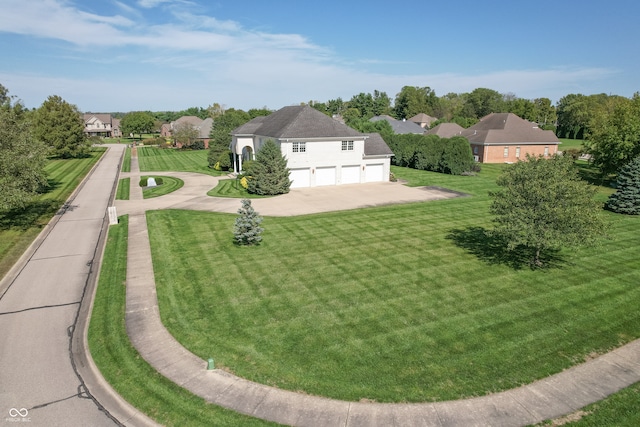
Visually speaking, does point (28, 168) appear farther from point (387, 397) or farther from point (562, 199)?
point (562, 199)

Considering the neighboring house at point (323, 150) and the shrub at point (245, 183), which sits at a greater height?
the neighboring house at point (323, 150)

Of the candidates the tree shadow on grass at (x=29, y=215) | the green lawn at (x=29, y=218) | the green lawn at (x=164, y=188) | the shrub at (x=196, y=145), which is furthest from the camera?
the shrub at (x=196, y=145)

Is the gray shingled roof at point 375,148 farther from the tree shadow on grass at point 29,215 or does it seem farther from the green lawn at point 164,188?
the tree shadow on grass at point 29,215

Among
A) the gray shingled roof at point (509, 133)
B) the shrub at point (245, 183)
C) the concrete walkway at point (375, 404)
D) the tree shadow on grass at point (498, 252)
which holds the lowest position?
the concrete walkway at point (375, 404)

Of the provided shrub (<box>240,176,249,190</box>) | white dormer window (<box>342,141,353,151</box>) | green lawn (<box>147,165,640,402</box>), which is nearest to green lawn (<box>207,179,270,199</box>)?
shrub (<box>240,176,249,190</box>)

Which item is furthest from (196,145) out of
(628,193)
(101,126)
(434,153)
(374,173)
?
(628,193)

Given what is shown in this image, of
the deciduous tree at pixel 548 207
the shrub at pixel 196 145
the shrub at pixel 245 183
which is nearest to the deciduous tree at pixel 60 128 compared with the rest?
the shrub at pixel 196 145

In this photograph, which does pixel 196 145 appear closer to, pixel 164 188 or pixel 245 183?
pixel 164 188

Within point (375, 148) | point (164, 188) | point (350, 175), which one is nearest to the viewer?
point (164, 188)
